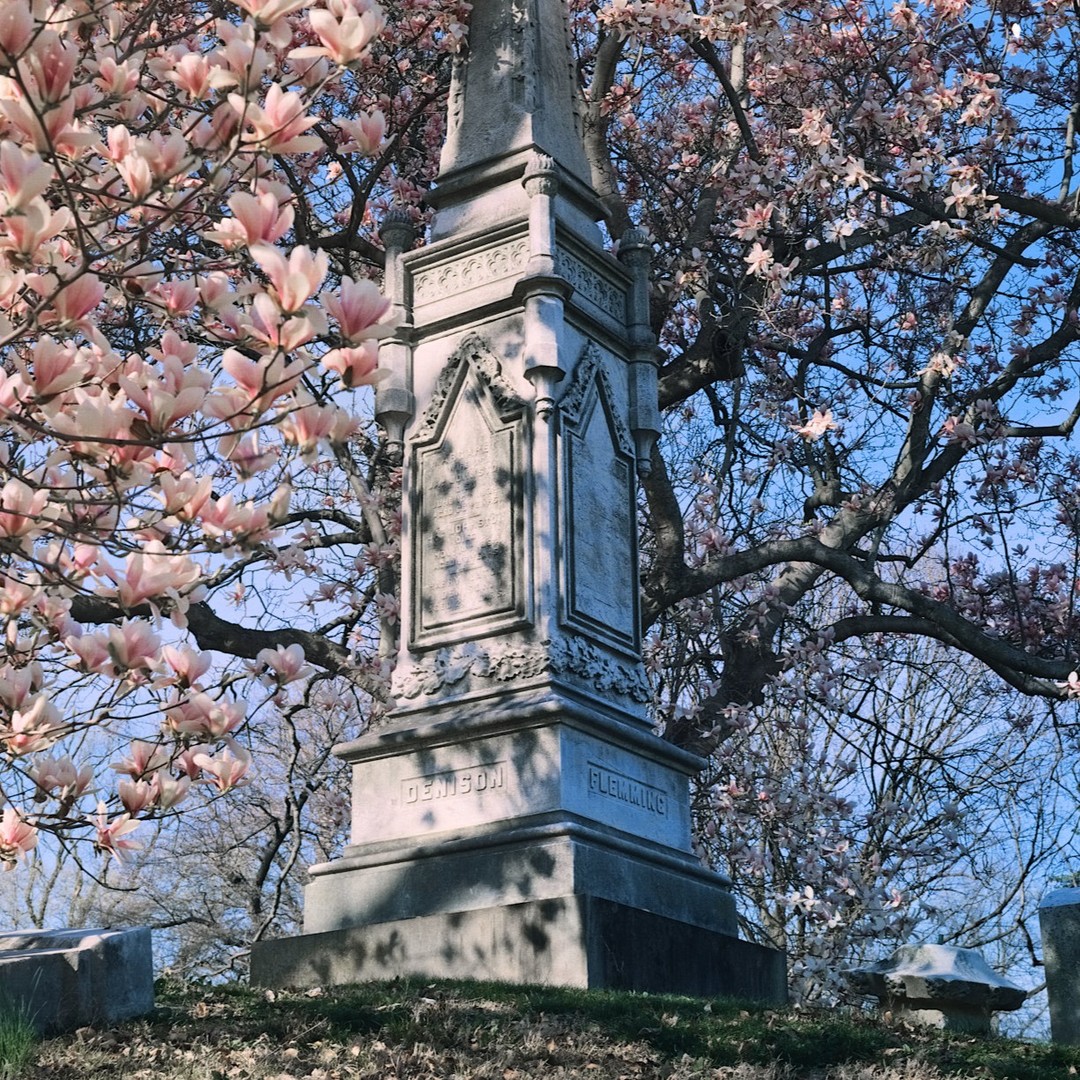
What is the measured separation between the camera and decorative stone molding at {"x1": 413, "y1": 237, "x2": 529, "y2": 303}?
8.98 meters

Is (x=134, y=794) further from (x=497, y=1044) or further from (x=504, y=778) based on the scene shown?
(x=504, y=778)

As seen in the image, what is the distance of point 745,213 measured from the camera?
11508 millimetres

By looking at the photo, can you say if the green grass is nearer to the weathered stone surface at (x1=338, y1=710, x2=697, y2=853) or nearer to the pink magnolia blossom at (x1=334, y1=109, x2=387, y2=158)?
the weathered stone surface at (x1=338, y1=710, x2=697, y2=853)

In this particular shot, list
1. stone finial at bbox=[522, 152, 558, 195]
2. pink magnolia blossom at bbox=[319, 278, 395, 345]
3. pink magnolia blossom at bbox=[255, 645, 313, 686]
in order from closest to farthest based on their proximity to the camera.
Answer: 1. pink magnolia blossom at bbox=[319, 278, 395, 345]
2. pink magnolia blossom at bbox=[255, 645, 313, 686]
3. stone finial at bbox=[522, 152, 558, 195]

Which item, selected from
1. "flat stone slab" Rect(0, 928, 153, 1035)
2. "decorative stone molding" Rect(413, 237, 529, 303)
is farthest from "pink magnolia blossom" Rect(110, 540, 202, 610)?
"decorative stone molding" Rect(413, 237, 529, 303)

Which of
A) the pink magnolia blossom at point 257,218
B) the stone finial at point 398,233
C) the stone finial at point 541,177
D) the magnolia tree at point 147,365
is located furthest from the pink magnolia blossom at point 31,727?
the stone finial at point 398,233

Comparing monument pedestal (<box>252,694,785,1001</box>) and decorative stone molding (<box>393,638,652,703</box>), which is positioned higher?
decorative stone molding (<box>393,638,652,703</box>)

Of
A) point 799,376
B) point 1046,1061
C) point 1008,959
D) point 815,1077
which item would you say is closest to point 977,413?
point 799,376

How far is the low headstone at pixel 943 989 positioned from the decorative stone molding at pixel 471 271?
4.45 metres

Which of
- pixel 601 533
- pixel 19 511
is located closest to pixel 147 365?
pixel 19 511

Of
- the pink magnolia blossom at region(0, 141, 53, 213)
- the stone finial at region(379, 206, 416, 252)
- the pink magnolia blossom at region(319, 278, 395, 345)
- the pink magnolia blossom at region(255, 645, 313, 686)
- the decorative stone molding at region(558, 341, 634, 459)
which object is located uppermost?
the stone finial at region(379, 206, 416, 252)

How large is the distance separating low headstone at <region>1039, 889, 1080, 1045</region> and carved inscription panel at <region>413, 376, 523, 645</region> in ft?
10.2

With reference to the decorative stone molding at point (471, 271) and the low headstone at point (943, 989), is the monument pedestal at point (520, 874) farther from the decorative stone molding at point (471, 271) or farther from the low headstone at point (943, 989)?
the decorative stone molding at point (471, 271)

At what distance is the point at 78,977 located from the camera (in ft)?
18.7
